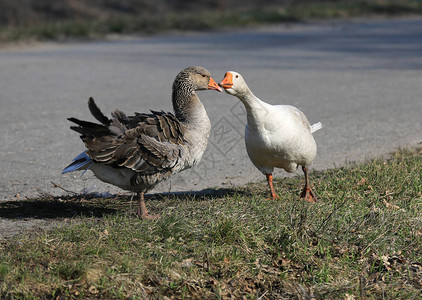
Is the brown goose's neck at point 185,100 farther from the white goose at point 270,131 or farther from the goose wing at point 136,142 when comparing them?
the white goose at point 270,131

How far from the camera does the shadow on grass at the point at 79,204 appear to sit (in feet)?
17.6

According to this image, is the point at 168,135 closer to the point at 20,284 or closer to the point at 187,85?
the point at 187,85

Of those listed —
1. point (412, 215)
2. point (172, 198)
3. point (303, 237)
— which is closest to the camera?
point (303, 237)

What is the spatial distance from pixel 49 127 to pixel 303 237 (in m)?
5.12

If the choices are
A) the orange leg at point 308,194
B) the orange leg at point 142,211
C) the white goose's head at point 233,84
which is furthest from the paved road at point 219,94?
the white goose's head at point 233,84

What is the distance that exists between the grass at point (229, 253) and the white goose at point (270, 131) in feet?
1.28

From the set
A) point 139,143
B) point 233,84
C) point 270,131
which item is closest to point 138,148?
point 139,143

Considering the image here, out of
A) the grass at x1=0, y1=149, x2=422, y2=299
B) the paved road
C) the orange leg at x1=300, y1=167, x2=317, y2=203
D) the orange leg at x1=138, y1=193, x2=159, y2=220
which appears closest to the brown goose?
the orange leg at x1=138, y1=193, x2=159, y2=220

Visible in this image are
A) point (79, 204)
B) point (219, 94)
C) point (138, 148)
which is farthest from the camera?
point (219, 94)

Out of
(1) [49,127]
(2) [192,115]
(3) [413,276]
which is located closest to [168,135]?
(2) [192,115]

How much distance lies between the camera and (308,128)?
5.70m

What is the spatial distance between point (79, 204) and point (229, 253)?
5.99 feet

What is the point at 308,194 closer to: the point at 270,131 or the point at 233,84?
the point at 270,131

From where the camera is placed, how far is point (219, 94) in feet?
35.8
